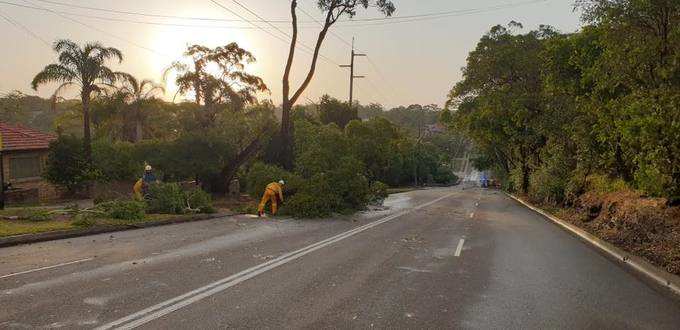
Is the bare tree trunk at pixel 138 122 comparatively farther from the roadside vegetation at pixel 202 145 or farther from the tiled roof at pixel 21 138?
the tiled roof at pixel 21 138

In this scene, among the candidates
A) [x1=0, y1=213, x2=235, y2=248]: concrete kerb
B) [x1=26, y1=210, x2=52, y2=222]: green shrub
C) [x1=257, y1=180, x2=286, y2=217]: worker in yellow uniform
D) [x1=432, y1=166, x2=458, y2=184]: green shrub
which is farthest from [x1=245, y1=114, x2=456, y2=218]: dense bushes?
[x1=432, y1=166, x2=458, y2=184]: green shrub

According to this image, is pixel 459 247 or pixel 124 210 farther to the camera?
pixel 124 210

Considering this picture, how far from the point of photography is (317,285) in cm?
794

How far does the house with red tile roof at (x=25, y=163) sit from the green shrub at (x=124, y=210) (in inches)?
540

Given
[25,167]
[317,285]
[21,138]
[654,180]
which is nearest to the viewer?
[317,285]

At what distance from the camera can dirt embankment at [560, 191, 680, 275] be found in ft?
35.2

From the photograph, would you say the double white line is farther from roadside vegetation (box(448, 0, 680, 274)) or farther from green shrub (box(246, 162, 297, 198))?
green shrub (box(246, 162, 297, 198))

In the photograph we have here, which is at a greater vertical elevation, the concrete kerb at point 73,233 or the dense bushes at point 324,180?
the dense bushes at point 324,180

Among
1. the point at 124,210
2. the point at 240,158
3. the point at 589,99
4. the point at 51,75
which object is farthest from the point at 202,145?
the point at 589,99

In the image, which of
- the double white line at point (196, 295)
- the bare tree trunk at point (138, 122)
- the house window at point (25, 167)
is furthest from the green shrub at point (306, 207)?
the bare tree trunk at point (138, 122)

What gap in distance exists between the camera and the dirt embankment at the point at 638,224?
1073 centimetres

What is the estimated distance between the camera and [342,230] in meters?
15.3

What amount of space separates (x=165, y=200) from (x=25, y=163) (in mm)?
16282

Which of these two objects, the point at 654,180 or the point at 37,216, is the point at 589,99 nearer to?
the point at 654,180
